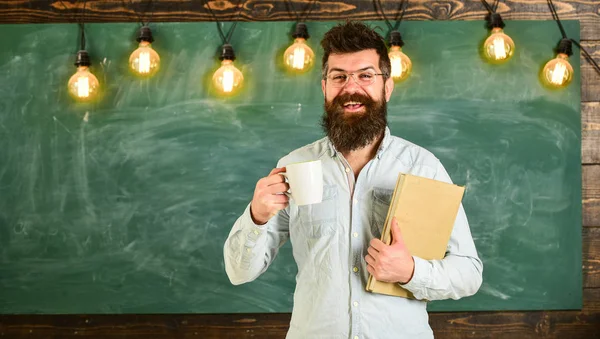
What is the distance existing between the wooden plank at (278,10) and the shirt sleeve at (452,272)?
1323mm

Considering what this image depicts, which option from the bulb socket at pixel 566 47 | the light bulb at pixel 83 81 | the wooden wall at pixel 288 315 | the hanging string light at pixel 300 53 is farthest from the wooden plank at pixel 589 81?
the light bulb at pixel 83 81

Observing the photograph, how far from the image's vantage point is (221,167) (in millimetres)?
2439

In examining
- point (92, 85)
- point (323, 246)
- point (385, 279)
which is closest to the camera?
point (385, 279)

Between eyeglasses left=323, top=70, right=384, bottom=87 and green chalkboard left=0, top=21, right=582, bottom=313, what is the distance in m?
1.09

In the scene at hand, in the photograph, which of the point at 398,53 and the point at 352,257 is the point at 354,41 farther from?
the point at 398,53

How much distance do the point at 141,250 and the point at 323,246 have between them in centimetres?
136

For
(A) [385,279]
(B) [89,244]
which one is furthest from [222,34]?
(A) [385,279]

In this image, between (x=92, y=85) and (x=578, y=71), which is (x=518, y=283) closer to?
(x=578, y=71)

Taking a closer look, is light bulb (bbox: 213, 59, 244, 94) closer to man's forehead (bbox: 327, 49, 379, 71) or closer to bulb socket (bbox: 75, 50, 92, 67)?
bulb socket (bbox: 75, 50, 92, 67)

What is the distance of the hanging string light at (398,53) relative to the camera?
2342 millimetres

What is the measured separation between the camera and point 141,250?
2.43m

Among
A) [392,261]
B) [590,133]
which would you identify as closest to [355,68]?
[392,261]

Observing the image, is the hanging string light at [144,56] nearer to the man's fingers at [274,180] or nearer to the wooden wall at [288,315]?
the wooden wall at [288,315]

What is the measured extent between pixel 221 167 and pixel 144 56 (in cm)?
52
